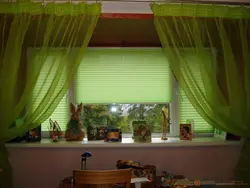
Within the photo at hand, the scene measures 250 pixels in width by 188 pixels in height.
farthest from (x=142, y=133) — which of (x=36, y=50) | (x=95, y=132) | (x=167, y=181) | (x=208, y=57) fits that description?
(x=36, y=50)

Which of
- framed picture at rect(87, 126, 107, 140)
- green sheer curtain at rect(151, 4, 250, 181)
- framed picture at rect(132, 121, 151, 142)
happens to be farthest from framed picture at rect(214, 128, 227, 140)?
framed picture at rect(87, 126, 107, 140)

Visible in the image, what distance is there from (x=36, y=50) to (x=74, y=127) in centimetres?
81

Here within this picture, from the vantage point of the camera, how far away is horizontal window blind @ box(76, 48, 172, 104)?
3.27 meters

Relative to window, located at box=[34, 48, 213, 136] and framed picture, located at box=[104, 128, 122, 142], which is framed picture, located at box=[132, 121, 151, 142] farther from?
window, located at box=[34, 48, 213, 136]

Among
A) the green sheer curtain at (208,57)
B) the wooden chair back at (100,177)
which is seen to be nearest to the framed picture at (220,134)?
the green sheer curtain at (208,57)

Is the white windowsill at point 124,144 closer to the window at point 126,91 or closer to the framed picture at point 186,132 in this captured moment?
the framed picture at point 186,132

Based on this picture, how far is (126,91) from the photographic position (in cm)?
328

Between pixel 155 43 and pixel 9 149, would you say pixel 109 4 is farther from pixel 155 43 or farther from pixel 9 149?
pixel 9 149

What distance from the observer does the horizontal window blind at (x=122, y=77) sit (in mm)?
3271

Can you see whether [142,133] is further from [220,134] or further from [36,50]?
[36,50]

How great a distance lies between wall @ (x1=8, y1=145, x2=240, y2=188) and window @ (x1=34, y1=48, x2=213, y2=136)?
32 centimetres

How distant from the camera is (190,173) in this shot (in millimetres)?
3055

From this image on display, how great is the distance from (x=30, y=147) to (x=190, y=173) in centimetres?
152

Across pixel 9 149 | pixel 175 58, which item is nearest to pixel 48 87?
pixel 9 149
